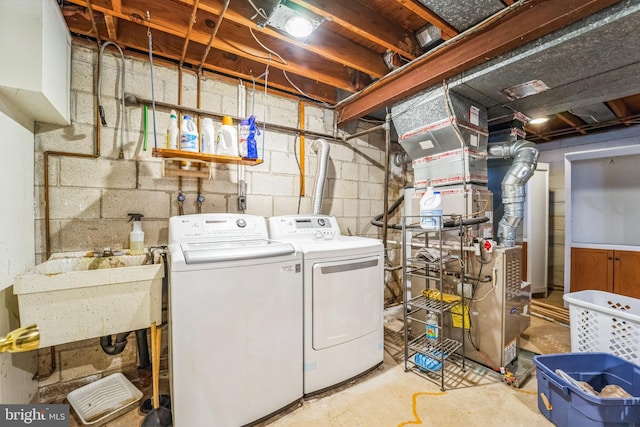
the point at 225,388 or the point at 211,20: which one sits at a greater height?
the point at 211,20

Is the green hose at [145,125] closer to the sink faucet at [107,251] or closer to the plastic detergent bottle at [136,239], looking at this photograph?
the plastic detergent bottle at [136,239]

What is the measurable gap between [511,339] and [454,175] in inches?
51.7

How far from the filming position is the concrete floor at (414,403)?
1.59 metres

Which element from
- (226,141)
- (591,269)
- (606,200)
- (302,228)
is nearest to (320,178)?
(302,228)

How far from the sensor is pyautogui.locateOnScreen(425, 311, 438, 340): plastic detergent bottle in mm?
2082

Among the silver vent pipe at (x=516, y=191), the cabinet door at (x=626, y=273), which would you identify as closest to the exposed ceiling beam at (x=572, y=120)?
the silver vent pipe at (x=516, y=191)

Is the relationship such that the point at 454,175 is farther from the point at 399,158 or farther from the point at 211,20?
the point at 211,20

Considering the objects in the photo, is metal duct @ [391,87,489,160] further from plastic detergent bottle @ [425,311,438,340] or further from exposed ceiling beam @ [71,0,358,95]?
plastic detergent bottle @ [425,311,438,340]

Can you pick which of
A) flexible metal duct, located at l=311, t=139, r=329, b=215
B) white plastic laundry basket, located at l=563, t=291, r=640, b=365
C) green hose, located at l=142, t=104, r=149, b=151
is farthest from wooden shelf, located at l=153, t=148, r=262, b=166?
white plastic laundry basket, located at l=563, t=291, r=640, b=365

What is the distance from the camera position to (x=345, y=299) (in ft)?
6.03

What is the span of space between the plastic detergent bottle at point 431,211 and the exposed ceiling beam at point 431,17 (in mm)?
1026

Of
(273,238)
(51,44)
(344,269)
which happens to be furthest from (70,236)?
(344,269)

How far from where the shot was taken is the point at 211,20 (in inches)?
73.7

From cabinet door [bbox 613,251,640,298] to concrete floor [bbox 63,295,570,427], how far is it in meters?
2.13
